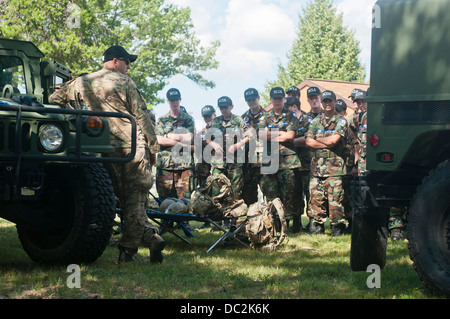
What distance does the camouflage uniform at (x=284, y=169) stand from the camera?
30.5ft

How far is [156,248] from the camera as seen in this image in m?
6.12

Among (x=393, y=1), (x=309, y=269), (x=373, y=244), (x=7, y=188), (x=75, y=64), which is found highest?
(x=75, y=64)

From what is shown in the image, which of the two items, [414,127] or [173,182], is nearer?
[414,127]

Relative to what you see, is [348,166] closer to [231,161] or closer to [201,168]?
[231,161]

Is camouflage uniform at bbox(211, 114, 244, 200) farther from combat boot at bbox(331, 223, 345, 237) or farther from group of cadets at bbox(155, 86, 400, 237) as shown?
combat boot at bbox(331, 223, 345, 237)

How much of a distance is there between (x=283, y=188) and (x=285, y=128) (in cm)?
89

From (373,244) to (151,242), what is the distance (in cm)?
225

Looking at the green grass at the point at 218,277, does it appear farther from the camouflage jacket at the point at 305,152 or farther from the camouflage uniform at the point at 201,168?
the camouflage uniform at the point at 201,168

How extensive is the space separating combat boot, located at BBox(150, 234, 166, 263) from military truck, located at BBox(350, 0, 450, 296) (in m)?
2.12

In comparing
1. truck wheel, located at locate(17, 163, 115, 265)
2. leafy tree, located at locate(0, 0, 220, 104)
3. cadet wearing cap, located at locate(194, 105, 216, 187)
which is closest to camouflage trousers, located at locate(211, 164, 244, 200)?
Result: cadet wearing cap, located at locate(194, 105, 216, 187)

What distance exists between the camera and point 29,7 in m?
24.3

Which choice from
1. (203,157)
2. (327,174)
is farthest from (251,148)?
(327,174)
